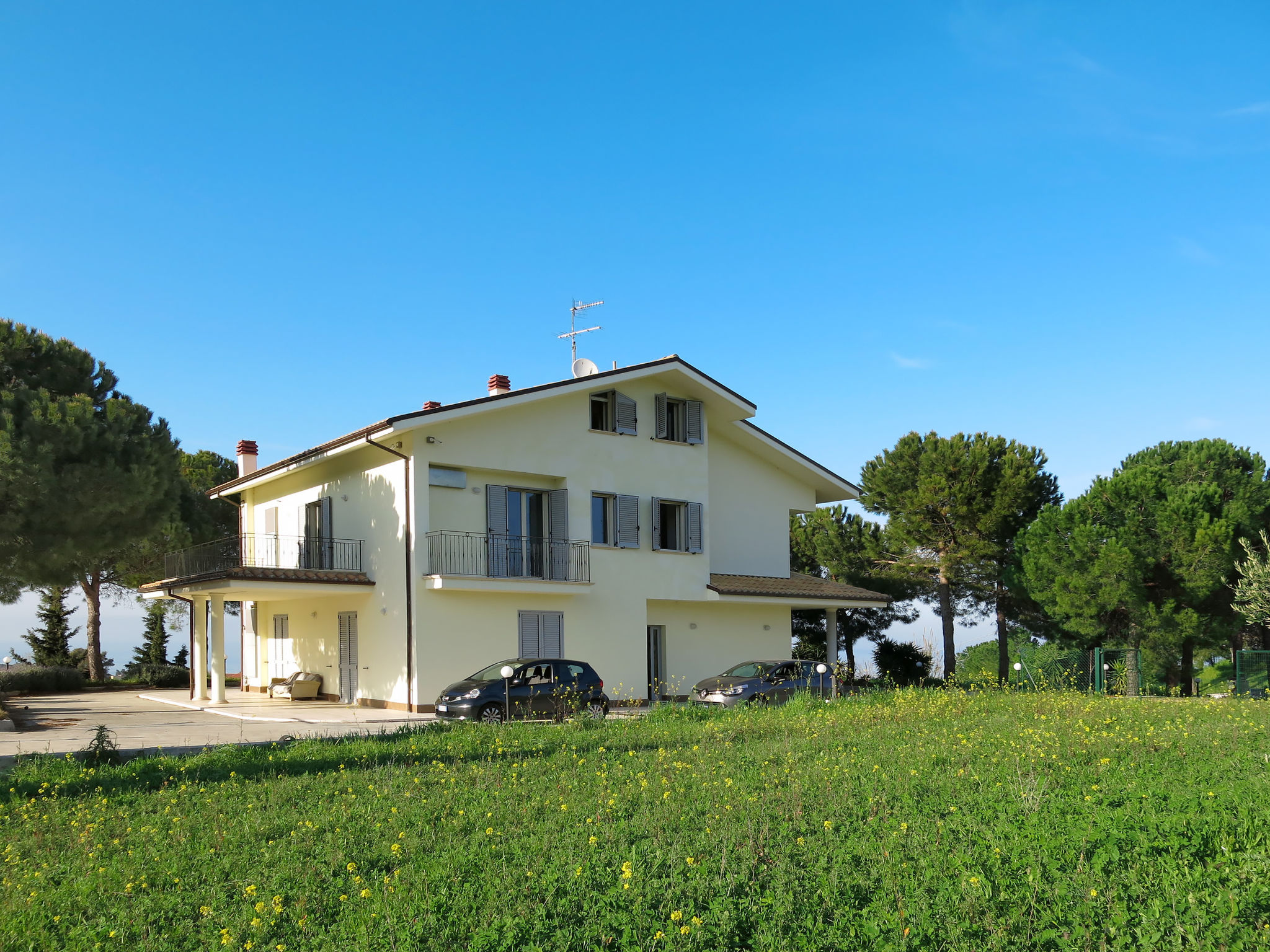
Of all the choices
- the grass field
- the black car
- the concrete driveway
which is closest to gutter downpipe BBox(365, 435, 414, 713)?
the concrete driveway

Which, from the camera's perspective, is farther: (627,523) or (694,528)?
(694,528)

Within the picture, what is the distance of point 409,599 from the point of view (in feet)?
69.7

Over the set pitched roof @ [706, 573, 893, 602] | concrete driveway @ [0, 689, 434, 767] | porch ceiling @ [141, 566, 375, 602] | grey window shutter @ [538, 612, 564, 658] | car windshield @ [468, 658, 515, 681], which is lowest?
concrete driveway @ [0, 689, 434, 767]

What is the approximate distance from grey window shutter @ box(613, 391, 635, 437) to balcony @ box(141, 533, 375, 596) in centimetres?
654

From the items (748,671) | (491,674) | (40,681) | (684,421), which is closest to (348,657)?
(491,674)

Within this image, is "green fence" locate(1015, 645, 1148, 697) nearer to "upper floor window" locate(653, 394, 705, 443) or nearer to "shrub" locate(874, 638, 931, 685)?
"shrub" locate(874, 638, 931, 685)

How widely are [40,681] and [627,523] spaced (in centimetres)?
1839

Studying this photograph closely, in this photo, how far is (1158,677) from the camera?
3503 cm

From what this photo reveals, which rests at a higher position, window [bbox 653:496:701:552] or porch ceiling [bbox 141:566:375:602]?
window [bbox 653:496:701:552]

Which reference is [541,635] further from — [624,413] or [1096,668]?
[1096,668]

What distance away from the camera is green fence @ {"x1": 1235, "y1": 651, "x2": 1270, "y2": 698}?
26.7 meters

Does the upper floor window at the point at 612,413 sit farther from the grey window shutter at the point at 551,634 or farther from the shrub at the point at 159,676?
the shrub at the point at 159,676

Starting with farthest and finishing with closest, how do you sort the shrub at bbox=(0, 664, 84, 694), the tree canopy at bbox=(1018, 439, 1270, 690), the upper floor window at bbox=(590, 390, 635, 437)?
the tree canopy at bbox=(1018, 439, 1270, 690) → the shrub at bbox=(0, 664, 84, 694) → the upper floor window at bbox=(590, 390, 635, 437)

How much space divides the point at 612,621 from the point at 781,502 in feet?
25.7
